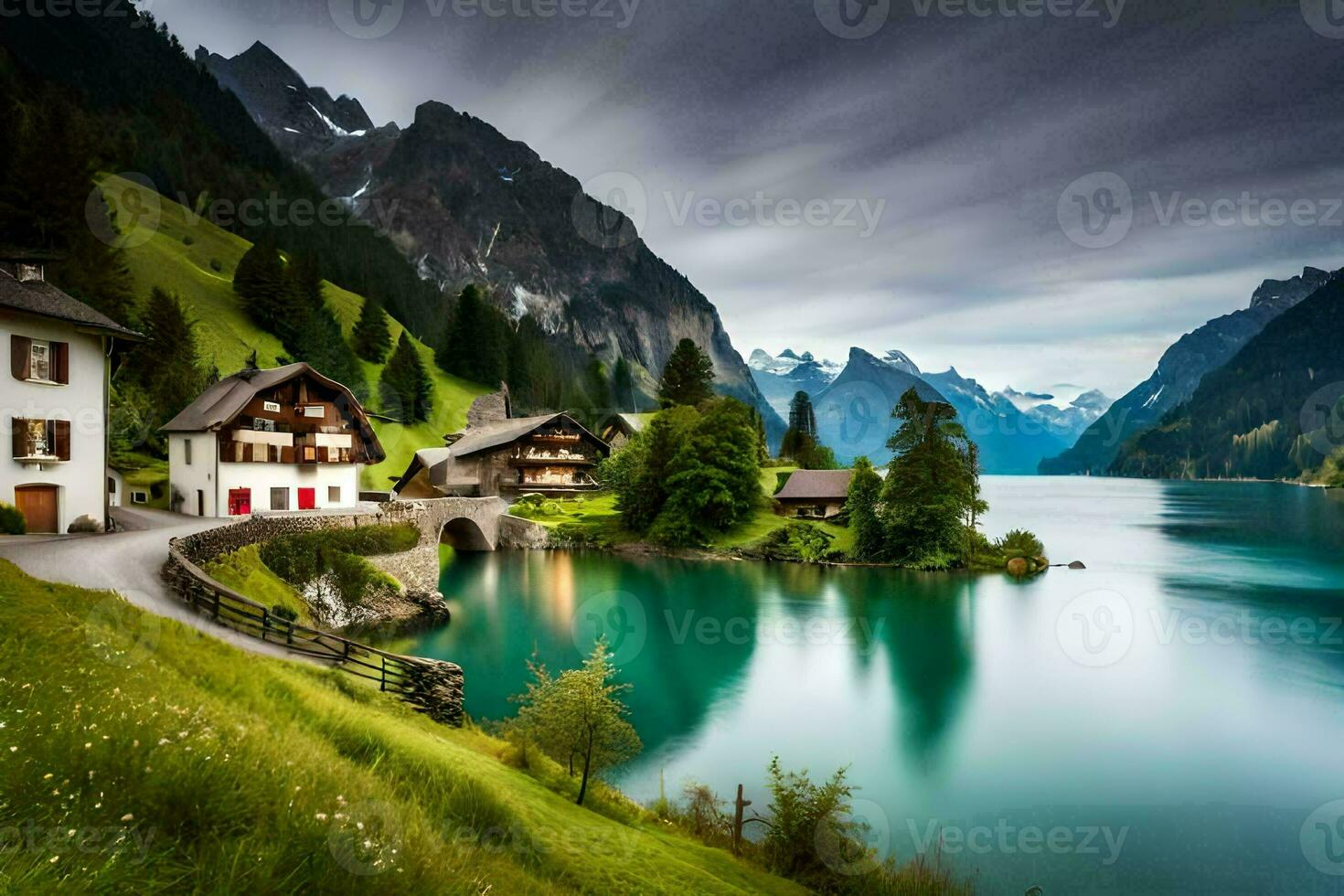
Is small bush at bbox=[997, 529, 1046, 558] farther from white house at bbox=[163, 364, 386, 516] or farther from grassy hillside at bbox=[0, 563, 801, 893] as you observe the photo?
white house at bbox=[163, 364, 386, 516]

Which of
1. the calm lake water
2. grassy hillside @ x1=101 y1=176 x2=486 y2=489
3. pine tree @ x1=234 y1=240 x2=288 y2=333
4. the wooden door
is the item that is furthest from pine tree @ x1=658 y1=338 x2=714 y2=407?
the wooden door

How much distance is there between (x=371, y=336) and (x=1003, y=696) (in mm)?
79128

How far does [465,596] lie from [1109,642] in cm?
3359

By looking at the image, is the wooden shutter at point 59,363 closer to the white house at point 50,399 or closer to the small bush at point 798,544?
the white house at point 50,399

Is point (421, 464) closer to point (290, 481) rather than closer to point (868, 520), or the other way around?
point (290, 481)

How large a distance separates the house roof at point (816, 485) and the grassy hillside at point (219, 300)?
41885 mm

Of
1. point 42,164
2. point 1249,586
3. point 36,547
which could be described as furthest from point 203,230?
point 1249,586

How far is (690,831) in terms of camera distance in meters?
13.9

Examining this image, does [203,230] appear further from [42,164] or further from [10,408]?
[10,408]

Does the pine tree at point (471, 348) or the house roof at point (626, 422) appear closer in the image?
the house roof at point (626, 422)

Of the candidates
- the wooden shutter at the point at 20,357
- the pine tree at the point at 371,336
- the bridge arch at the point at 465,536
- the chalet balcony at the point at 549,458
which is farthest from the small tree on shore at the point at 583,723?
the pine tree at the point at 371,336

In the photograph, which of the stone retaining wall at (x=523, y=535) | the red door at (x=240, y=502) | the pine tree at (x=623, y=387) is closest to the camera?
the red door at (x=240, y=502)

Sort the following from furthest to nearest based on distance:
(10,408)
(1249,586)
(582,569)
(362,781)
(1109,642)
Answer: (582,569)
(1249,586)
(1109,642)
(10,408)
(362,781)

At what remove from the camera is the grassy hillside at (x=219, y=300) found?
2512 inches
